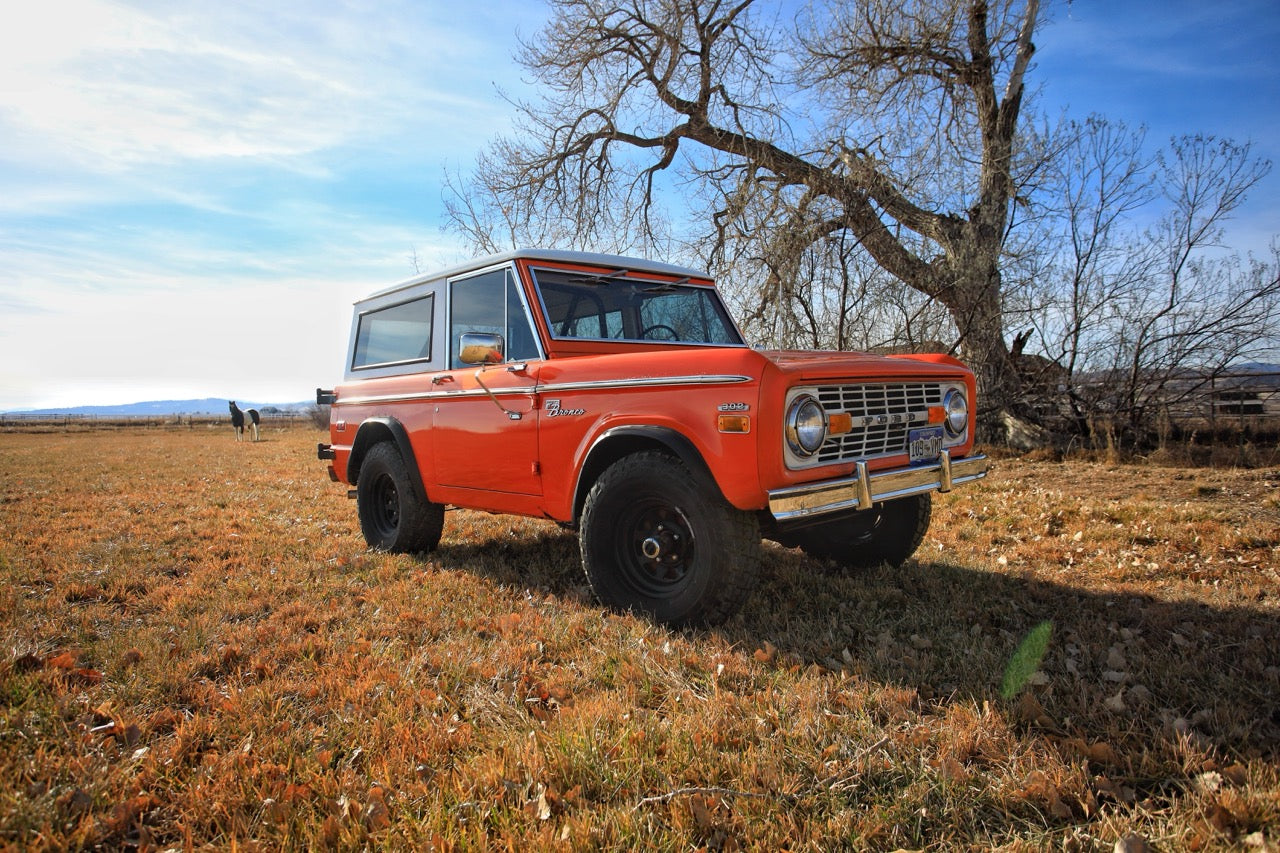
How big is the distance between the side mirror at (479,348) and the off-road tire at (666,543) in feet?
3.42

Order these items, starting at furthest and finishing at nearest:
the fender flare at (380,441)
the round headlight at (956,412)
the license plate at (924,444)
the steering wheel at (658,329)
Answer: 1. the fender flare at (380,441)
2. the steering wheel at (658,329)
3. the round headlight at (956,412)
4. the license plate at (924,444)

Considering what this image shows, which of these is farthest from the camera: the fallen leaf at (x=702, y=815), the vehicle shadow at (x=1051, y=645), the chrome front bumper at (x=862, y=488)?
the chrome front bumper at (x=862, y=488)

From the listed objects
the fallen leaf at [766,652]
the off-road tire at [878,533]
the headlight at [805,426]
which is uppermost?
the headlight at [805,426]

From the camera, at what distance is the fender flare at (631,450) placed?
3.28 m

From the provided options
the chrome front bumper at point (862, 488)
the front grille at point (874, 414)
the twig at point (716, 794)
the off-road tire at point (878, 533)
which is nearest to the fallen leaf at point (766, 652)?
the chrome front bumper at point (862, 488)

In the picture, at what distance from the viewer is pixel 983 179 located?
1153cm

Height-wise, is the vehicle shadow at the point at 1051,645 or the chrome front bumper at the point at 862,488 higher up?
the chrome front bumper at the point at 862,488

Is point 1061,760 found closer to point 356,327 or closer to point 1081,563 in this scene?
point 1081,563

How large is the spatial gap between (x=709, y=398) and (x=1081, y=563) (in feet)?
11.8

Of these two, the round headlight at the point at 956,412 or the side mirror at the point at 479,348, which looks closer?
the side mirror at the point at 479,348

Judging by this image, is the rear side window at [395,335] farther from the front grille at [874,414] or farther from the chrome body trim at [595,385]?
the front grille at [874,414]

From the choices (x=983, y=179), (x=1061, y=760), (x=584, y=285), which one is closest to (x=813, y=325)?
(x=983, y=179)

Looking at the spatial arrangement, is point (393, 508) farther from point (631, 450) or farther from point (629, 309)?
point (631, 450)

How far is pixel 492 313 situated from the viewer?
15.2 feet
